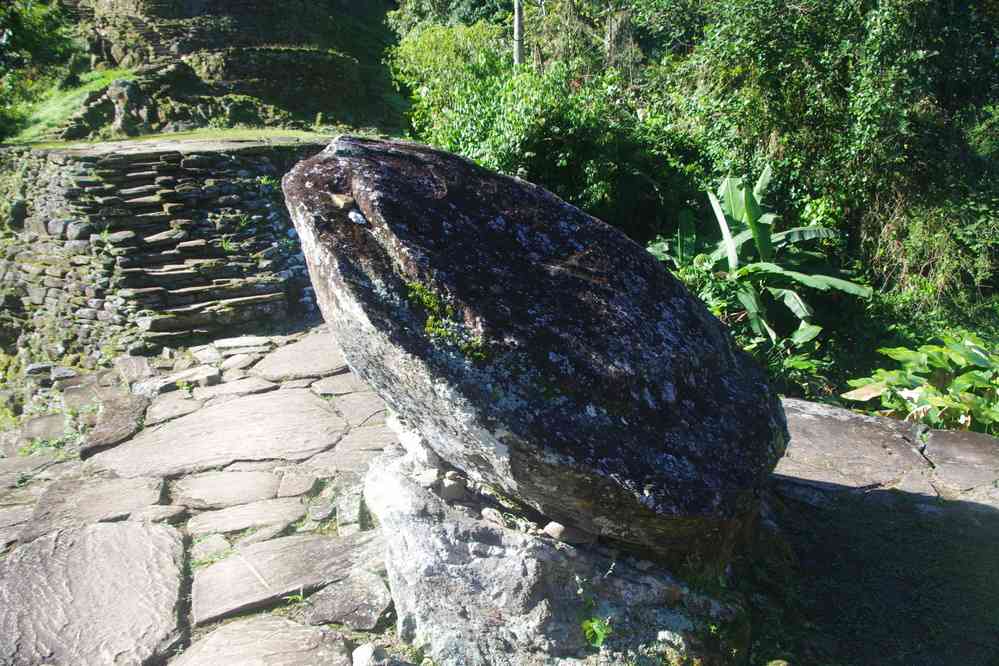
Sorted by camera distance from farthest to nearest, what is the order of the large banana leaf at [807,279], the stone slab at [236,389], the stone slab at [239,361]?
the large banana leaf at [807,279] < the stone slab at [239,361] < the stone slab at [236,389]

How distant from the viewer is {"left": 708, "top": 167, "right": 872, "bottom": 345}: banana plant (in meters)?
5.30

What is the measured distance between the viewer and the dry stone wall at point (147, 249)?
5508mm

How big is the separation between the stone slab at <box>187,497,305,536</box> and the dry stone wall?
2.64 meters

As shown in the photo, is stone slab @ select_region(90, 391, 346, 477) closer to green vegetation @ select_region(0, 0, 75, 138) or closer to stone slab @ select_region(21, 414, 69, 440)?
stone slab @ select_region(21, 414, 69, 440)

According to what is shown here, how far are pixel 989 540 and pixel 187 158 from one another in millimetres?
6405

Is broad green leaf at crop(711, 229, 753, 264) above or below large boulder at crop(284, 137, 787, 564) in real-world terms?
below

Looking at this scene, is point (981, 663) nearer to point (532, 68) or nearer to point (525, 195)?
point (525, 195)

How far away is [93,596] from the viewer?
2.43 meters

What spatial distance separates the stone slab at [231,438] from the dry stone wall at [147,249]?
1538 millimetres

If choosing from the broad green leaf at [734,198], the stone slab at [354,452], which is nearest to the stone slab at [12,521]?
the stone slab at [354,452]

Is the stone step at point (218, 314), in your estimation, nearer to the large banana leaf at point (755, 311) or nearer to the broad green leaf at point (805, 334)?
the large banana leaf at point (755, 311)

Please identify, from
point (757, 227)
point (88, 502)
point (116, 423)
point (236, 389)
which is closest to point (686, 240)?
point (757, 227)

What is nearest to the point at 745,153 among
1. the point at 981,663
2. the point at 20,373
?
the point at 981,663

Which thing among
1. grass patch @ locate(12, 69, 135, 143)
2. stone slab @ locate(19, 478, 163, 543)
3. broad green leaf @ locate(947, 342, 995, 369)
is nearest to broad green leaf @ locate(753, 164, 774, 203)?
broad green leaf @ locate(947, 342, 995, 369)
